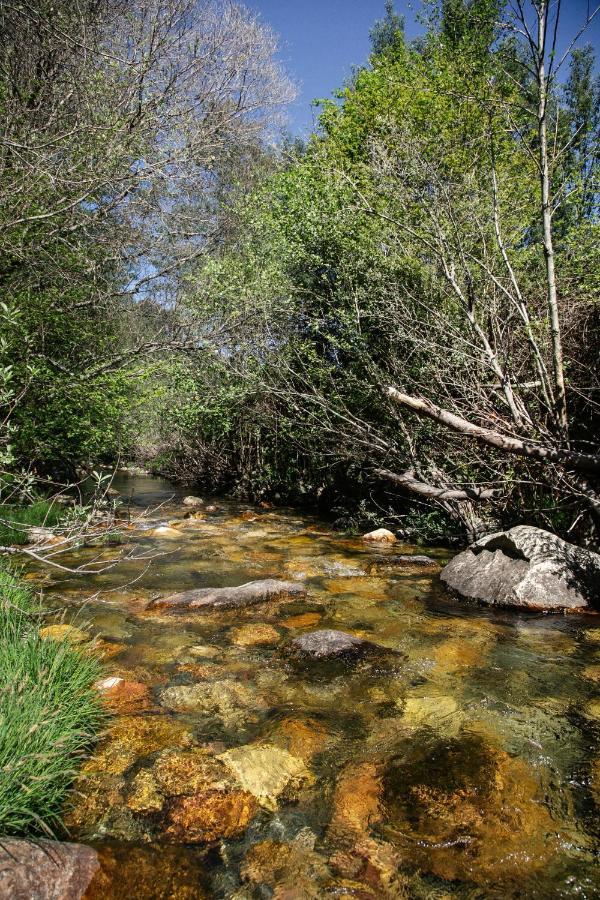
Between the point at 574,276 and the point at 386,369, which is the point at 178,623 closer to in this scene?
the point at 386,369

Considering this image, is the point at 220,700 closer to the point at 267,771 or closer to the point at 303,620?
the point at 267,771

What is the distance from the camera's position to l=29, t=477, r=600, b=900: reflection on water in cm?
248

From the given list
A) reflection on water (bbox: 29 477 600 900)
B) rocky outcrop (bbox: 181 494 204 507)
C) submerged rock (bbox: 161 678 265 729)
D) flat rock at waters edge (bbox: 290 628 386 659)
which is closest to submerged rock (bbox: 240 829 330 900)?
reflection on water (bbox: 29 477 600 900)

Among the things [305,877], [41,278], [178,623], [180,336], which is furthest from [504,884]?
[180,336]

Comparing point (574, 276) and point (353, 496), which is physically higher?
point (574, 276)

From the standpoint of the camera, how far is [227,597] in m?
6.12

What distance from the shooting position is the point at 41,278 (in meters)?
8.36

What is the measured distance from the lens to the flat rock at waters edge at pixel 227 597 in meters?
6.01

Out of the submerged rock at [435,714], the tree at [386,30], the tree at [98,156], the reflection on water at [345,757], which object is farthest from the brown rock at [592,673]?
the tree at [386,30]

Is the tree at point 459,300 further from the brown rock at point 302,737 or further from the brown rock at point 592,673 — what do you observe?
the brown rock at point 302,737

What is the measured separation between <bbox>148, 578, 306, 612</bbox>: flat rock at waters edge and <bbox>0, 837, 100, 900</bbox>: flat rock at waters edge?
3.58m

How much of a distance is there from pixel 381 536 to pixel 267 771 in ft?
23.7

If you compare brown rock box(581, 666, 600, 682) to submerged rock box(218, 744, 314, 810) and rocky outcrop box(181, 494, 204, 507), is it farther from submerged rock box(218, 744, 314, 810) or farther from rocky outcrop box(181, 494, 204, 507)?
rocky outcrop box(181, 494, 204, 507)

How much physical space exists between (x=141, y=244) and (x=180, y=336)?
1.85 metres
